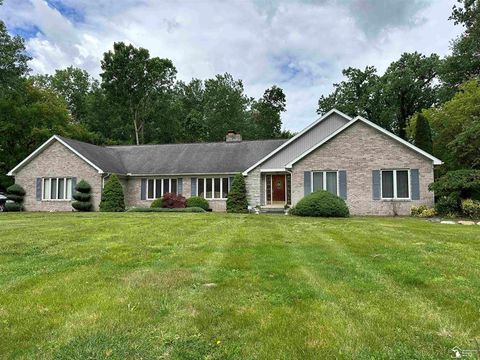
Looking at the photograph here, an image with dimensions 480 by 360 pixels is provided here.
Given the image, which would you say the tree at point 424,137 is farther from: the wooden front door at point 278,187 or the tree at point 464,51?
the tree at point 464,51

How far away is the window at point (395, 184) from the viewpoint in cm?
2009

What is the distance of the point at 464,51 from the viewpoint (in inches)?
1291

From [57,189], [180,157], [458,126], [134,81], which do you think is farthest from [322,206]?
[134,81]

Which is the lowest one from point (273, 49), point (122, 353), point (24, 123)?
point (122, 353)

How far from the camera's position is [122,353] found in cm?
355

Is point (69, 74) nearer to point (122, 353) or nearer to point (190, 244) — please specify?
point (190, 244)

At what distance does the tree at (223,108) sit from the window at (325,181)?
30.7 meters

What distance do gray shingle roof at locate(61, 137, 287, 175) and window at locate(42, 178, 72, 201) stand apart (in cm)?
253

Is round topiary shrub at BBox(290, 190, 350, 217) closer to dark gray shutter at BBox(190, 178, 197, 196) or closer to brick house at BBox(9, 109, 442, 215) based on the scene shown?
brick house at BBox(9, 109, 442, 215)

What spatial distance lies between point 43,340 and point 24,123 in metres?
37.3

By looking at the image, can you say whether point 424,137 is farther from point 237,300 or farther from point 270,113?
point 270,113

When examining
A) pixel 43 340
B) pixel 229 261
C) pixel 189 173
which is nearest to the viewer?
pixel 43 340

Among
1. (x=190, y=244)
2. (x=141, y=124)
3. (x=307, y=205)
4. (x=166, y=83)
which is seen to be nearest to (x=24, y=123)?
(x=141, y=124)

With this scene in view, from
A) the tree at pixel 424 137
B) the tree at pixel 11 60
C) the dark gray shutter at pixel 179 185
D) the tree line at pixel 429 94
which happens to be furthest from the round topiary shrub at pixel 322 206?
the tree at pixel 11 60
